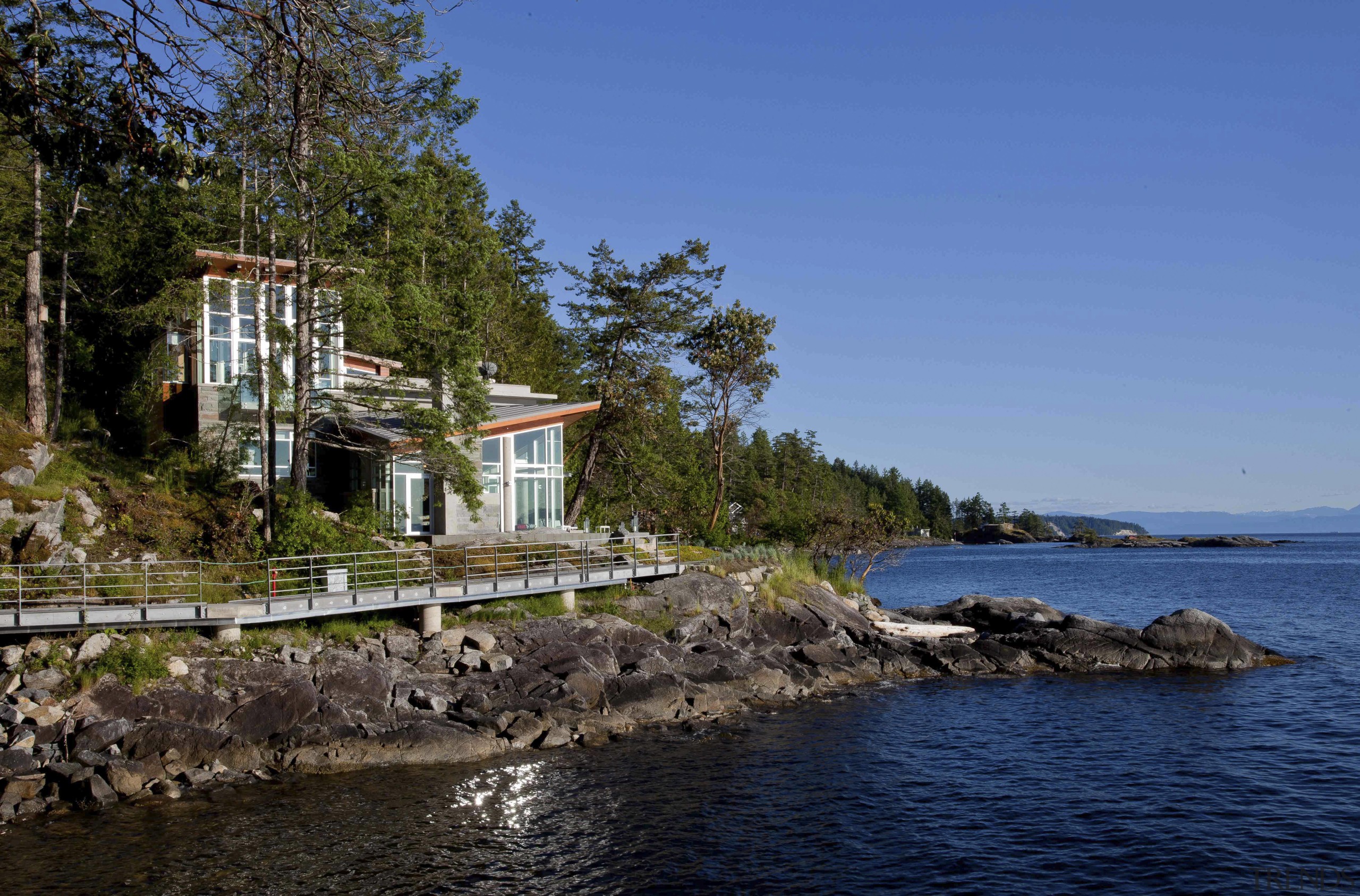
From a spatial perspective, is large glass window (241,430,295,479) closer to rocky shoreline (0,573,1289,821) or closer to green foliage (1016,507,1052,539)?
rocky shoreline (0,573,1289,821)

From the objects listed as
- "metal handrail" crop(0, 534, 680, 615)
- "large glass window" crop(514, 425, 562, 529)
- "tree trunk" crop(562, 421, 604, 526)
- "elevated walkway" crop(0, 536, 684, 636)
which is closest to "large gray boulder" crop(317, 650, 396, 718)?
"elevated walkway" crop(0, 536, 684, 636)

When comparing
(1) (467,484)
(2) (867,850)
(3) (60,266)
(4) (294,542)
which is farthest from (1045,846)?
(3) (60,266)

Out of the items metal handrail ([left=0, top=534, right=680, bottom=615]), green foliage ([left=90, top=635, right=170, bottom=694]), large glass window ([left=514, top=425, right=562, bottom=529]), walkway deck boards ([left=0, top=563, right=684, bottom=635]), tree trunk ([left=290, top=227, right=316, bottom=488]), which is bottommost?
green foliage ([left=90, top=635, right=170, bottom=694])

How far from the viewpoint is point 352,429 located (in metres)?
28.2

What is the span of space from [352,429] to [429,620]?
919 cm

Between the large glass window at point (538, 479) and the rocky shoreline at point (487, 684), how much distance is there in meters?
5.78

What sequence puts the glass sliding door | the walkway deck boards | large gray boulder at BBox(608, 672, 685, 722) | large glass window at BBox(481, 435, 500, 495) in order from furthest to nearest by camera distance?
large glass window at BBox(481, 435, 500, 495) → the glass sliding door → large gray boulder at BBox(608, 672, 685, 722) → the walkway deck boards

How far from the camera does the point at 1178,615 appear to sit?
2978 centimetres

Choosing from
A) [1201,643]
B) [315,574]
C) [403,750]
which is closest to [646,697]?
[403,750]

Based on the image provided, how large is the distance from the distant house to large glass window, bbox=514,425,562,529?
0.11 feet

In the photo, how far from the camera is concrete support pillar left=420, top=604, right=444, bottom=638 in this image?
21.4 m

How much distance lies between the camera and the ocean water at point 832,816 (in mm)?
12625

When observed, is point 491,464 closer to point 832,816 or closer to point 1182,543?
point 832,816

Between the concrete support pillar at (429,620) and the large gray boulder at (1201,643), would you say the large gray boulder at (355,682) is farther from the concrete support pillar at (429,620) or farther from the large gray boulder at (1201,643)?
the large gray boulder at (1201,643)
